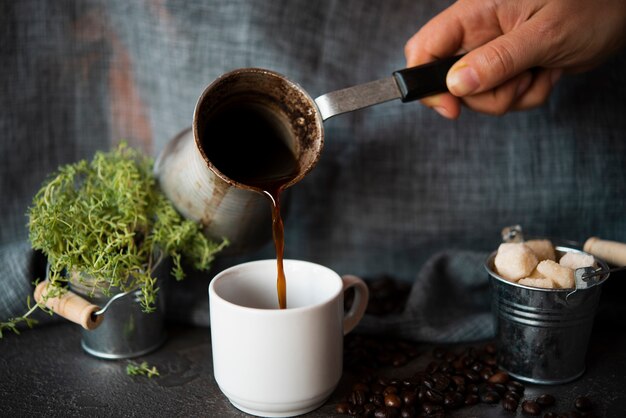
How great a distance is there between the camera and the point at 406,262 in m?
1.44

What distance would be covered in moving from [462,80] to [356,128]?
1.14 ft

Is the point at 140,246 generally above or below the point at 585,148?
below

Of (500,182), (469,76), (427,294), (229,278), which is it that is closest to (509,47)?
(469,76)

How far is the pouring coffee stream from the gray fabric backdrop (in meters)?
0.23

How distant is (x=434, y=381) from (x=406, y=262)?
44 cm

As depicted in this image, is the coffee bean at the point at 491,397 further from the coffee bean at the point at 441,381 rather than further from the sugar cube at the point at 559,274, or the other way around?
the sugar cube at the point at 559,274

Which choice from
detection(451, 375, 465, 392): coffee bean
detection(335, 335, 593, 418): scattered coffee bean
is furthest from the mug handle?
detection(451, 375, 465, 392): coffee bean

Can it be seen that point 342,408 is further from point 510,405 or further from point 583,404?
point 583,404

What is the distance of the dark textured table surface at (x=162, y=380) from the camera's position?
99 centimetres

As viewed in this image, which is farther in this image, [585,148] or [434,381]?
[585,148]

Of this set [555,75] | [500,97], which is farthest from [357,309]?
[555,75]

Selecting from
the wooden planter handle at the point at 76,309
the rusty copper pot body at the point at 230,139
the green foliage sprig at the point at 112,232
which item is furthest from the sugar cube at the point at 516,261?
the wooden planter handle at the point at 76,309

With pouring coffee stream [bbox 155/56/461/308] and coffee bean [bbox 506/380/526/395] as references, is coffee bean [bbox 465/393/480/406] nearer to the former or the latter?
coffee bean [bbox 506/380/526/395]

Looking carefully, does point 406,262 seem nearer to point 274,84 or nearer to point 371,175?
point 371,175
